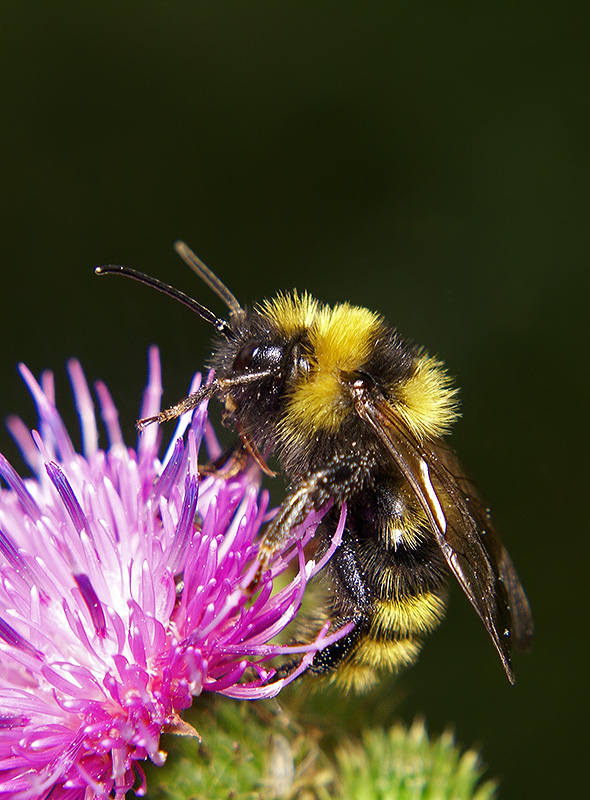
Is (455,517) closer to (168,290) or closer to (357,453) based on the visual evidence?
(357,453)

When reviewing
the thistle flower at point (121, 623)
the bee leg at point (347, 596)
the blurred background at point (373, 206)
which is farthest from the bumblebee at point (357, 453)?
the blurred background at point (373, 206)

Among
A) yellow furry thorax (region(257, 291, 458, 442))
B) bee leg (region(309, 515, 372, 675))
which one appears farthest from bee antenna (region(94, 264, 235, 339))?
bee leg (region(309, 515, 372, 675))

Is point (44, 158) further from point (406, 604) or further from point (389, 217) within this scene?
point (406, 604)

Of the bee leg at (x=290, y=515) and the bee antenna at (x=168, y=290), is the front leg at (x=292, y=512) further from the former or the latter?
the bee antenna at (x=168, y=290)

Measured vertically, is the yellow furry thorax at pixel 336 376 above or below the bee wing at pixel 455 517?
above

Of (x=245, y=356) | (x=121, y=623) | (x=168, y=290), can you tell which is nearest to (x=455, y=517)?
(x=245, y=356)

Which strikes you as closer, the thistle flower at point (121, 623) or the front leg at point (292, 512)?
the thistle flower at point (121, 623)

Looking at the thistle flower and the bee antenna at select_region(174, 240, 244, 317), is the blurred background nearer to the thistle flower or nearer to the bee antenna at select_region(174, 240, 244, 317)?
the bee antenna at select_region(174, 240, 244, 317)
